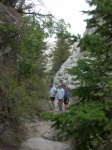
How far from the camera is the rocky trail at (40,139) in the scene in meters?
10.9

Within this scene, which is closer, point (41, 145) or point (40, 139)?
point (41, 145)

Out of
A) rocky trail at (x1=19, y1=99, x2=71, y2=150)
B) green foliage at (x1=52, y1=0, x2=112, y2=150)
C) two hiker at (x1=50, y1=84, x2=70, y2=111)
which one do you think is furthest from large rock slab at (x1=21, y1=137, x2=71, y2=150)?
two hiker at (x1=50, y1=84, x2=70, y2=111)

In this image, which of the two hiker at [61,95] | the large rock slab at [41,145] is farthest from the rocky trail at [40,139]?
the two hiker at [61,95]

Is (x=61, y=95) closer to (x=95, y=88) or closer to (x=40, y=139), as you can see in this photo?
(x=40, y=139)

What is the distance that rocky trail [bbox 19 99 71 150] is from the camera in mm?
10938

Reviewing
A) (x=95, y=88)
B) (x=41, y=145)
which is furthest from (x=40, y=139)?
(x=95, y=88)

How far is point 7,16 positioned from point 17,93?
292 cm

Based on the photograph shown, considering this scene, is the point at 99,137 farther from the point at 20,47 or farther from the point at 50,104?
the point at 50,104

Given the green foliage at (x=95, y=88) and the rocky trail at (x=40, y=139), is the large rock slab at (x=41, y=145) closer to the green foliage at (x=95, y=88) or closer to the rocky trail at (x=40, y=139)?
the rocky trail at (x=40, y=139)

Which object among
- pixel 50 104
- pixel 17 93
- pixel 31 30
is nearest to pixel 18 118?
pixel 17 93

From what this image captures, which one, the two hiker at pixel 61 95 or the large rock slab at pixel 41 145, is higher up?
the two hiker at pixel 61 95

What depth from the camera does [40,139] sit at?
12.2m

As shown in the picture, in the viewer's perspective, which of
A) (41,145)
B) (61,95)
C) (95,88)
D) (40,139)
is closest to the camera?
(95,88)

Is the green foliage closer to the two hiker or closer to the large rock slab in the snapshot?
the large rock slab
